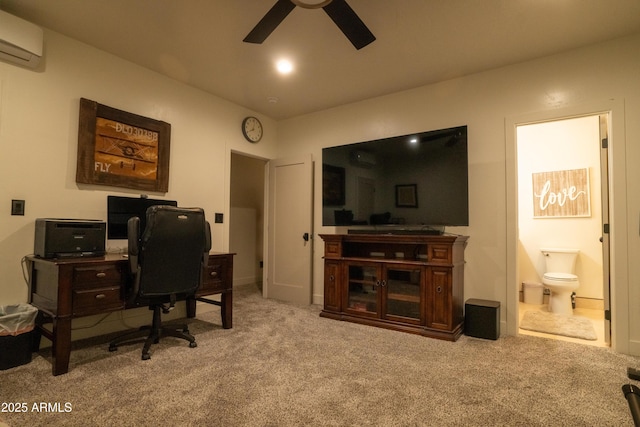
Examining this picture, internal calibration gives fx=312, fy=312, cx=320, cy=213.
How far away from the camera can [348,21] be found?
6.89 feet

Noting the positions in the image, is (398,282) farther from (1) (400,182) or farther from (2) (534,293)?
(2) (534,293)

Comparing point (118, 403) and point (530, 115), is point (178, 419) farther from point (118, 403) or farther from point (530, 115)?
point (530, 115)

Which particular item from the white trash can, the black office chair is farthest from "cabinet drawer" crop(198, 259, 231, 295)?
the white trash can

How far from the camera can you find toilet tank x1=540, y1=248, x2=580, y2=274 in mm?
4008

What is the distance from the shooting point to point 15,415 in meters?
1.62

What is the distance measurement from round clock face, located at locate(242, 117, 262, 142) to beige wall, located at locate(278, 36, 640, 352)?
148 centimetres

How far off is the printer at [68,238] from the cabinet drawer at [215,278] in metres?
0.84

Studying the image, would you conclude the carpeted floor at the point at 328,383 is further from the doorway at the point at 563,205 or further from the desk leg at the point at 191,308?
the doorway at the point at 563,205

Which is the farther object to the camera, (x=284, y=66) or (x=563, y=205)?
(x=563, y=205)

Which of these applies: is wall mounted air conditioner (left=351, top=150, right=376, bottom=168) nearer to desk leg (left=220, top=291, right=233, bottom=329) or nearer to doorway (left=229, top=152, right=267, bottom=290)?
desk leg (left=220, top=291, right=233, bottom=329)

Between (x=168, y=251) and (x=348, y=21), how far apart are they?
6.86ft

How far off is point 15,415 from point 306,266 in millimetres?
2972

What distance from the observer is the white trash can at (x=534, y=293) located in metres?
4.26

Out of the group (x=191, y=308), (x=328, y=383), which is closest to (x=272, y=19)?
(x=328, y=383)
